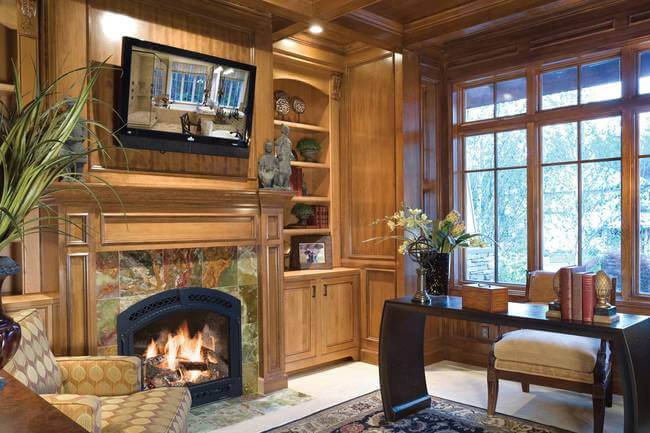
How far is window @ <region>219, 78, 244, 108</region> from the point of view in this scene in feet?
12.3

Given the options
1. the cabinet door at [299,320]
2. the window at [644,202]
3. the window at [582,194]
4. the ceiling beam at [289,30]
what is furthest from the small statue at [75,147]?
the window at [644,202]

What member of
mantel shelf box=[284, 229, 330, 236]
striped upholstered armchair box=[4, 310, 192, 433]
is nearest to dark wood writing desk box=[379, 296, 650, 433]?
striped upholstered armchair box=[4, 310, 192, 433]

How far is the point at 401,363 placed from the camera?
11.8ft

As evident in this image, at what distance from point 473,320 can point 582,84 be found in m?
2.40

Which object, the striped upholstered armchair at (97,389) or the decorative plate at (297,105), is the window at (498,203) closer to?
the decorative plate at (297,105)

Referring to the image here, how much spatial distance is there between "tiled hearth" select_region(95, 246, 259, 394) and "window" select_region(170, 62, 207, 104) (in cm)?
105

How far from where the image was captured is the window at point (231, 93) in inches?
148

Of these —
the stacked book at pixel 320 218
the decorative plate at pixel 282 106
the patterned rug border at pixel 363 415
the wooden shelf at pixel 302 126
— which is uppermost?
the decorative plate at pixel 282 106

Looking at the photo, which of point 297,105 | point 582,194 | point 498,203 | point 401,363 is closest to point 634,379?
point 401,363

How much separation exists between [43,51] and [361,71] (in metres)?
2.80

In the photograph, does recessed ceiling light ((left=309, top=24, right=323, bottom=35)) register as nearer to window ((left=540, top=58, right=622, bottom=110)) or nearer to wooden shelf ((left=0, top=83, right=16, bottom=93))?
window ((left=540, top=58, right=622, bottom=110))

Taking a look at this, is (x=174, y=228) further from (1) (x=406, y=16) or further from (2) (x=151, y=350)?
(1) (x=406, y=16)

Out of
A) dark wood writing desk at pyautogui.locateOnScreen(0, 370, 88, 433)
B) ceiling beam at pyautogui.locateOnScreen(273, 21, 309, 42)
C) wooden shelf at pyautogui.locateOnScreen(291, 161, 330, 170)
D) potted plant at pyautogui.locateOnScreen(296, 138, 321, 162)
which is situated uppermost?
ceiling beam at pyautogui.locateOnScreen(273, 21, 309, 42)

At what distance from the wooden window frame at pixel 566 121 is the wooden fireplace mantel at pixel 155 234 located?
168 centimetres
